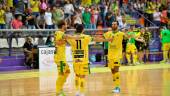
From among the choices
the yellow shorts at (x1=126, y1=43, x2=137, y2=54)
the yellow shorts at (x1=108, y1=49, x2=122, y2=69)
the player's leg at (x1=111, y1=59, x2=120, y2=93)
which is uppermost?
the yellow shorts at (x1=126, y1=43, x2=137, y2=54)

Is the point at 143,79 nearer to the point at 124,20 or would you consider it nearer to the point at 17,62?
the point at 17,62

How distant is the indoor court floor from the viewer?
15.3 metres

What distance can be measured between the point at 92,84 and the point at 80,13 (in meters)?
11.1

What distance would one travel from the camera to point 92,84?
706 inches

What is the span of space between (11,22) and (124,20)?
952cm

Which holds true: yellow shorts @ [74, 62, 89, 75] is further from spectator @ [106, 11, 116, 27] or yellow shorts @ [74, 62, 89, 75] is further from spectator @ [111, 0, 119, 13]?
spectator @ [111, 0, 119, 13]

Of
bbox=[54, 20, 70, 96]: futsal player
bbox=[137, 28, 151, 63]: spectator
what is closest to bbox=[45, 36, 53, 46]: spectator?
bbox=[137, 28, 151, 63]: spectator

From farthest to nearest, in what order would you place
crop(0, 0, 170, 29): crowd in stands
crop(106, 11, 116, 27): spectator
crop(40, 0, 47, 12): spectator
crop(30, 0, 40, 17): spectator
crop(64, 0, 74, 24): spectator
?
crop(106, 11, 116, 27): spectator → crop(64, 0, 74, 24): spectator → crop(40, 0, 47, 12): spectator → crop(30, 0, 40, 17): spectator → crop(0, 0, 170, 29): crowd in stands

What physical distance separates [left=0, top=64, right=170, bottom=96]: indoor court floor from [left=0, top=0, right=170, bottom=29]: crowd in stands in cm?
377

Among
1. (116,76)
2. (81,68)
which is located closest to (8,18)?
(116,76)

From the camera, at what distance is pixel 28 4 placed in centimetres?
2703

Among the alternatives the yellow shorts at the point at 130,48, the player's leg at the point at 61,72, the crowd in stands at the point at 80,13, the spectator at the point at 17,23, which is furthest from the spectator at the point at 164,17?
the player's leg at the point at 61,72

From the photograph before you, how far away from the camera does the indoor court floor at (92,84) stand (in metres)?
15.3

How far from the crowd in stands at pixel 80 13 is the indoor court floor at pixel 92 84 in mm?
3769
